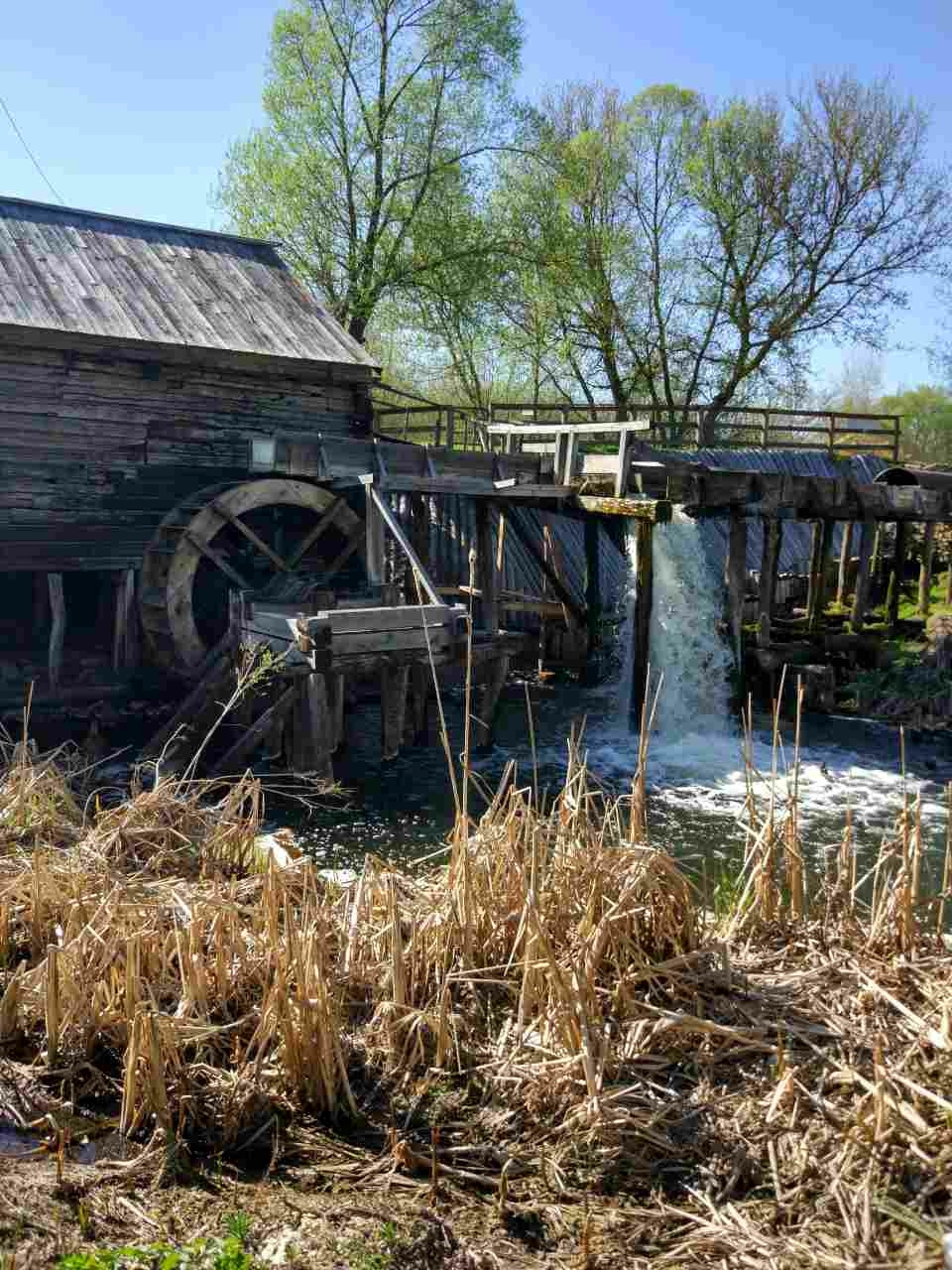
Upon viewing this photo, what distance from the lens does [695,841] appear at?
8742 mm

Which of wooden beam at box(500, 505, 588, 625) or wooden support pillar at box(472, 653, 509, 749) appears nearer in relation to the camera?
wooden support pillar at box(472, 653, 509, 749)

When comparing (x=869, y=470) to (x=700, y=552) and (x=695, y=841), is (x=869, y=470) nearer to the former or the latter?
(x=700, y=552)

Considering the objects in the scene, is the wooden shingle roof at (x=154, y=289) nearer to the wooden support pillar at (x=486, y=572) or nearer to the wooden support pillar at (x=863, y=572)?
the wooden support pillar at (x=486, y=572)

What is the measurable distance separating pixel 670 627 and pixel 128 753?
611 centimetres

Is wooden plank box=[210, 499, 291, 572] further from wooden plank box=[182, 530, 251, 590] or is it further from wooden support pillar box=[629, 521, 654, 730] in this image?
wooden support pillar box=[629, 521, 654, 730]

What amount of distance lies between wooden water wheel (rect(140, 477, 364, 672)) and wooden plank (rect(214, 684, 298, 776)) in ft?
7.40

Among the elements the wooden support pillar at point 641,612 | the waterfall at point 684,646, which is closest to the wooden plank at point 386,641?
the wooden support pillar at point 641,612

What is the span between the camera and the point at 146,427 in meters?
12.3

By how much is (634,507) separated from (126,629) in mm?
5478

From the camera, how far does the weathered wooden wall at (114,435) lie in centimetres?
1155

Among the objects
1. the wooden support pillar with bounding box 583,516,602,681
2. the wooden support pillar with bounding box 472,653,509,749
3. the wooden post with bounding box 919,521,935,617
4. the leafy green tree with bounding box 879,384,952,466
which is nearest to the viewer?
the wooden support pillar with bounding box 472,653,509,749

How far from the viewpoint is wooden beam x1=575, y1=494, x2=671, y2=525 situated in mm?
11328

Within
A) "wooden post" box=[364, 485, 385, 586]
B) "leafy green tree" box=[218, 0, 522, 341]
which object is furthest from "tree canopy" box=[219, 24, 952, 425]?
"wooden post" box=[364, 485, 385, 586]

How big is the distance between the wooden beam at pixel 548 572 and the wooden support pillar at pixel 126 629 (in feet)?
16.3
